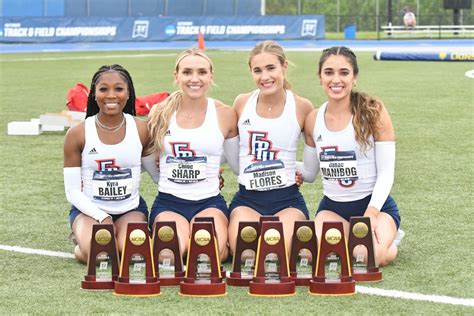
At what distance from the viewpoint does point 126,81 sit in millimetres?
6441

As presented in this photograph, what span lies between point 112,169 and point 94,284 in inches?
37.1

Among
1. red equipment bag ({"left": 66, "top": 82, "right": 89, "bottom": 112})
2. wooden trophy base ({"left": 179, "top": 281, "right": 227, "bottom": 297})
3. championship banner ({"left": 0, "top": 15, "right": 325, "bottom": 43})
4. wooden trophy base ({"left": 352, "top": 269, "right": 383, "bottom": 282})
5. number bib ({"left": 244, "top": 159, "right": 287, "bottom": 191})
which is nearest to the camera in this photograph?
wooden trophy base ({"left": 179, "top": 281, "right": 227, "bottom": 297})

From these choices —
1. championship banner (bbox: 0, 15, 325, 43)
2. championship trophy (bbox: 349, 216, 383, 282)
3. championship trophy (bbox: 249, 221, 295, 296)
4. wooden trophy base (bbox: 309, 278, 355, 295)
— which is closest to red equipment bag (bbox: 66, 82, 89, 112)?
championship trophy (bbox: 349, 216, 383, 282)

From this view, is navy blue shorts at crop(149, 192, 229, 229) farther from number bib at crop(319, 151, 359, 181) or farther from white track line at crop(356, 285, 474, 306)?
white track line at crop(356, 285, 474, 306)

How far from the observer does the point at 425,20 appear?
55438mm

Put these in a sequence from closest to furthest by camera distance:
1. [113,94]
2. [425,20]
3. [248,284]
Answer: [248,284]
[113,94]
[425,20]

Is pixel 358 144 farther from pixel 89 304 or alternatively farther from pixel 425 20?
pixel 425 20

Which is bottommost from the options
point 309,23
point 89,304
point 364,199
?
point 89,304

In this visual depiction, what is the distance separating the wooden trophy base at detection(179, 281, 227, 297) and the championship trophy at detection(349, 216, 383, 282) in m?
0.75

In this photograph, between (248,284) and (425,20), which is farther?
(425,20)

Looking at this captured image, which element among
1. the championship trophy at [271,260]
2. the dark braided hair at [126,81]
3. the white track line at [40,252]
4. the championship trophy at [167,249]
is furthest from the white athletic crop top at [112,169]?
the championship trophy at [271,260]

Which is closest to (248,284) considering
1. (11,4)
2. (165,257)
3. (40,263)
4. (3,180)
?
(165,257)

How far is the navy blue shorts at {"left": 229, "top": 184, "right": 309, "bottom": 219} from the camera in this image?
6625 millimetres

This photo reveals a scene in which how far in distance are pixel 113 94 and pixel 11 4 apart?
1457 inches
